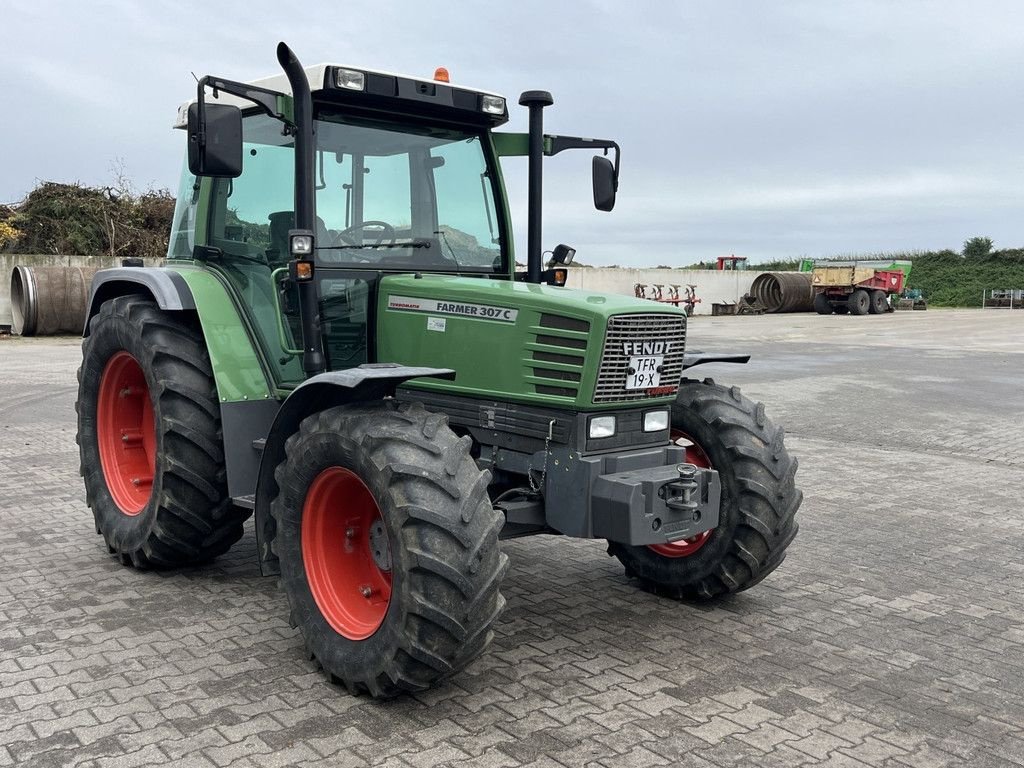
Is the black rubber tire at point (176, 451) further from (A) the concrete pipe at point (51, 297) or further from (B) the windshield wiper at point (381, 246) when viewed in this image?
(A) the concrete pipe at point (51, 297)

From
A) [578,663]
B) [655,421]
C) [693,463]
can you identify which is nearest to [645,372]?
[655,421]

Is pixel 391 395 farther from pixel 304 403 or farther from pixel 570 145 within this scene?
pixel 570 145

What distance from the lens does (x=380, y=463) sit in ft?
11.8

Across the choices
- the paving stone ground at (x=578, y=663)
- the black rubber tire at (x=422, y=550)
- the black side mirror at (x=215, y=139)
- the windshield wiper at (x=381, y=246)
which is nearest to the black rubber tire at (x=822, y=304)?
the paving stone ground at (x=578, y=663)

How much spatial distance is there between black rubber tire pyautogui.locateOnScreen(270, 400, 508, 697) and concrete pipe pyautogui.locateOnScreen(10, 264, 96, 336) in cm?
1886

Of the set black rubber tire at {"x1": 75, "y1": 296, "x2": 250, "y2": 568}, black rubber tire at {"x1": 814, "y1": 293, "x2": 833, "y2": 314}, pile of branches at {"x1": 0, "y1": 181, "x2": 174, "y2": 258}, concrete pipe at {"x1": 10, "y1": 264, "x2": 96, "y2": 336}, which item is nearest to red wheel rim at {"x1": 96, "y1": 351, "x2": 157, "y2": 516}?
black rubber tire at {"x1": 75, "y1": 296, "x2": 250, "y2": 568}

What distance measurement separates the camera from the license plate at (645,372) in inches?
169

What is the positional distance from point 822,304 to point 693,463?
116ft

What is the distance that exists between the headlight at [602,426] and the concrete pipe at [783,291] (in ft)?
115

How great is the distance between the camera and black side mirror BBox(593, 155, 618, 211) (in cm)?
539

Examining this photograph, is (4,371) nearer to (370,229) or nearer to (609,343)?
(370,229)

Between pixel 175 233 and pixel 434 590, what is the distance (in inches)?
131

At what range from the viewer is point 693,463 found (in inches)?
190

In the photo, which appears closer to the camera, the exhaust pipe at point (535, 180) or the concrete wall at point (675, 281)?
the exhaust pipe at point (535, 180)
